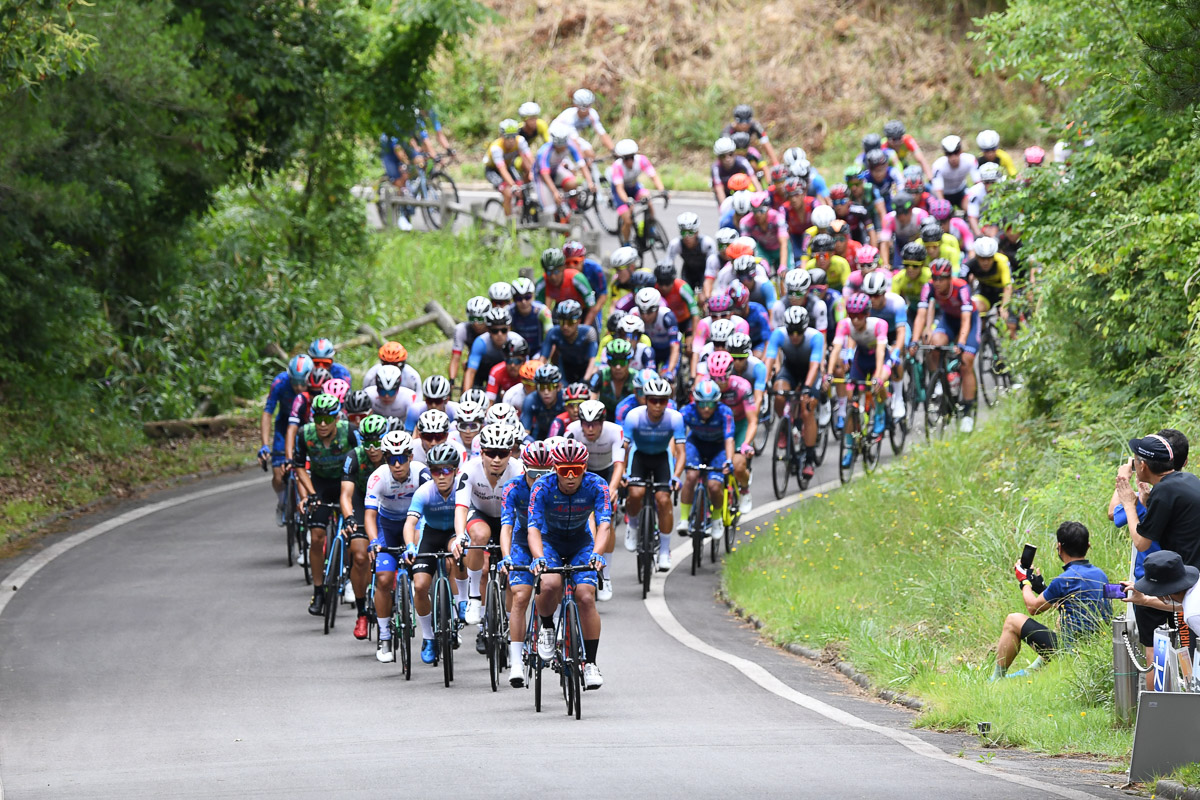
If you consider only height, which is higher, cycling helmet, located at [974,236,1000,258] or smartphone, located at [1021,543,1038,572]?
cycling helmet, located at [974,236,1000,258]

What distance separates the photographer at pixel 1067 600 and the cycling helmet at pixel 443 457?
162 inches

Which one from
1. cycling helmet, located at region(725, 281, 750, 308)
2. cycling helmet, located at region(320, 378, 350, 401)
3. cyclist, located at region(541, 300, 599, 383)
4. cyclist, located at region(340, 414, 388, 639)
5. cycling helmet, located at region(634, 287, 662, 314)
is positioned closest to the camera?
cyclist, located at region(340, 414, 388, 639)

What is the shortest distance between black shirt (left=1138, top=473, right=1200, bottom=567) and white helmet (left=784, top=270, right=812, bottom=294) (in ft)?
30.4

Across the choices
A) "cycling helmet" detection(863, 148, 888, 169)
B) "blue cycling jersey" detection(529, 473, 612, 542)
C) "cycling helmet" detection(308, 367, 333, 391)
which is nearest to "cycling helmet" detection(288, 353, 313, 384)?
"cycling helmet" detection(308, 367, 333, 391)

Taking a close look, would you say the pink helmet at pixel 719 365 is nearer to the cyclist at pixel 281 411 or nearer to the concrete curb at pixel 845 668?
the concrete curb at pixel 845 668

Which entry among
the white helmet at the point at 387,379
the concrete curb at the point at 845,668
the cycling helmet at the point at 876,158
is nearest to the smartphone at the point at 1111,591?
the concrete curb at the point at 845,668

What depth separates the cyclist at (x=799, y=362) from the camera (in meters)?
17.8

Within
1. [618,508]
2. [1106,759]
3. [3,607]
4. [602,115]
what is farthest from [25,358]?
[602,115]

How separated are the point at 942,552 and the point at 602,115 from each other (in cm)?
2708

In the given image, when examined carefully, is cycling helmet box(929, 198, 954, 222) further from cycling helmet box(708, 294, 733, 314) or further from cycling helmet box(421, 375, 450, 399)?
cycling helmet box(421, 375, 450, 399)

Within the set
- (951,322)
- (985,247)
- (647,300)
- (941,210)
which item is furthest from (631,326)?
(941,210)

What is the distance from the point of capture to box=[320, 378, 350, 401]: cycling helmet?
14828 millimetres

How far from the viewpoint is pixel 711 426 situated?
15945mm

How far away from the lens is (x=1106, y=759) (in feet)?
30.4
